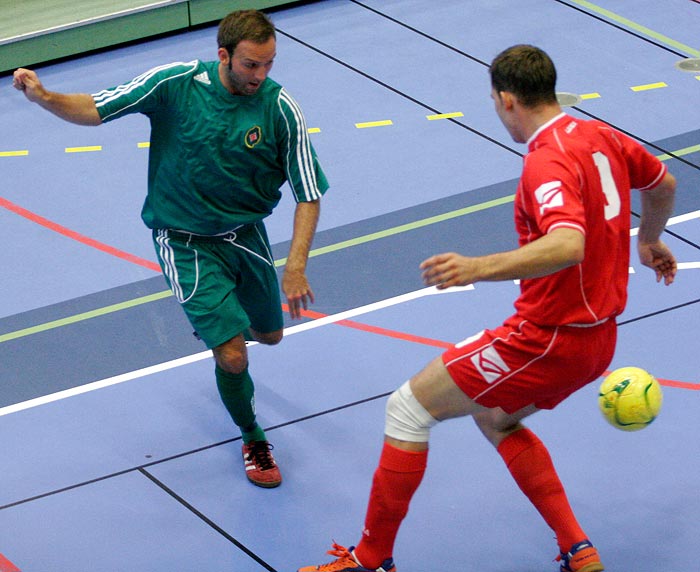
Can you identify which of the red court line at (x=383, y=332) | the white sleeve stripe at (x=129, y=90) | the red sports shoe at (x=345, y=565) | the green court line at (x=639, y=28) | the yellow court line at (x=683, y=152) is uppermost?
the white sleeve stripe at (x=129, y=90)

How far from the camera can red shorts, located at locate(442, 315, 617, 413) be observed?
469 cm

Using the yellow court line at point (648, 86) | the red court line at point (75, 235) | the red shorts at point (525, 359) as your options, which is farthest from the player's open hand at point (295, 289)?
the yellow court line at point (648, 86)

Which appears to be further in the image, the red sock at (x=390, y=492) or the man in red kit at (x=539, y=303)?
the red sock at (x=390, y=492)

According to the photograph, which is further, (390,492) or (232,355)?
(232,355)

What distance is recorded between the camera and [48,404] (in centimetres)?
660

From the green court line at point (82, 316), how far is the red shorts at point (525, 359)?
3100 mm

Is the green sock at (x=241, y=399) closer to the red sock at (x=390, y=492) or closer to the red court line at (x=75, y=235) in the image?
the red sock at (x=390, y=492)

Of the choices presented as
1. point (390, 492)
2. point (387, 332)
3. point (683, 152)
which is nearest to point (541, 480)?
point (390, 492)

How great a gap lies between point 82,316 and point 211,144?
89.7 inches

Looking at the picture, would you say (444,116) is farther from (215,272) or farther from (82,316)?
(215,272)

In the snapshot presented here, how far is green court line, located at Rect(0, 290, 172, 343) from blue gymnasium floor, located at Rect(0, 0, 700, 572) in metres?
0.02

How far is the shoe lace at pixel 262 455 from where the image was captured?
5.97 m

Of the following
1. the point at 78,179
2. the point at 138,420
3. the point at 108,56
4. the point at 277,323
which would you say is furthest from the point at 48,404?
the point at 108,56

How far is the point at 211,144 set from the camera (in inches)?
215
